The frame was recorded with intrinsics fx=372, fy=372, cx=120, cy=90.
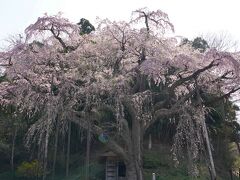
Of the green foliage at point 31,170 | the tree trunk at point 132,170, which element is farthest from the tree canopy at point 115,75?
the green foliage at point 31,170

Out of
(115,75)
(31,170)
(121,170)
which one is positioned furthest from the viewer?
(121,170)

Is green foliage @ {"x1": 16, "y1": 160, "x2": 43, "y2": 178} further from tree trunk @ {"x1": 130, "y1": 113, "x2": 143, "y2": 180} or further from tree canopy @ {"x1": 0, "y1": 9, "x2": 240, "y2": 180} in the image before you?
tree trunk @ {"x1": 130, "y1": 113, "x2": 143, "y2": 180}

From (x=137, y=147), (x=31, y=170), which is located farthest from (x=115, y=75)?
(x=31, y=170)

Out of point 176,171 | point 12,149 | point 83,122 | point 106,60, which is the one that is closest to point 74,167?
point 12,149

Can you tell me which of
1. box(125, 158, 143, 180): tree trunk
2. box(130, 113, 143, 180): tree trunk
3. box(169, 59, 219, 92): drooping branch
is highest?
box(169, 59, 219, 92): drooping branch

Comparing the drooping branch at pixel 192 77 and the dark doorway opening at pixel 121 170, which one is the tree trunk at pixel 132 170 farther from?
the dark doorway opening at pixel 121 170

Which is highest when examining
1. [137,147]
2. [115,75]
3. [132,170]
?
[115,75]

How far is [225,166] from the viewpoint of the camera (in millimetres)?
17688

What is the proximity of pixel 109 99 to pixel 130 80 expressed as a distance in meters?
0.85

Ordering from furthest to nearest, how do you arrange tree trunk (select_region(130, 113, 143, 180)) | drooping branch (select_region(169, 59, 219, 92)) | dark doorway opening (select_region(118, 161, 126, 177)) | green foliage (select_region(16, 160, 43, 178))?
dark doorway opening (select_region(118, 161, 126, 177)), green foliage (select_region(16, 160, 43, 178)), tree trunk (select_region(130, 113, 143, 180)), drooping branch (select_region(169, 59, 219, 92))

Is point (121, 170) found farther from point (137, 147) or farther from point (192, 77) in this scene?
point (192, 77)

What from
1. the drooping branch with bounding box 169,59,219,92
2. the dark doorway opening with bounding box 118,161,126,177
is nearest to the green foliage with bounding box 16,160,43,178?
the dark doorway opening with bounding box 118,161,126,177

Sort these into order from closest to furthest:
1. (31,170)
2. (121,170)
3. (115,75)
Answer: (115,75) < (31,170) < (121,170)

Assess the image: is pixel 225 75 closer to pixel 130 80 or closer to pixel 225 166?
pixel 130 80
